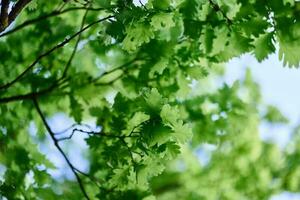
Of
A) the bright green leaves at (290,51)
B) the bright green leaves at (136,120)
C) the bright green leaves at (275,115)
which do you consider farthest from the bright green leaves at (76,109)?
the bright green leaves at (275,115)

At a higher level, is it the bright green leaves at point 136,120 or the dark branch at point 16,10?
the dark branch at point 16,10

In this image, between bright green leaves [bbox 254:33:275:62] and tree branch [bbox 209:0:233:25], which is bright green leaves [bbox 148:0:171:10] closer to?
tree branch [bbox 209:0:233:25]

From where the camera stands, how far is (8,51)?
3.70m

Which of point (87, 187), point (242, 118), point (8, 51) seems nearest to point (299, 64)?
point (242, 118)

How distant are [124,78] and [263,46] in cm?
117

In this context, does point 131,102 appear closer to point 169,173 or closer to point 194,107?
point 194,107

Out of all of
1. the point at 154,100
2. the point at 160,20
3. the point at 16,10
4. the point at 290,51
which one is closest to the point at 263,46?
the point at 290,51

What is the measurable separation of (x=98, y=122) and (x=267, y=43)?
1.35m

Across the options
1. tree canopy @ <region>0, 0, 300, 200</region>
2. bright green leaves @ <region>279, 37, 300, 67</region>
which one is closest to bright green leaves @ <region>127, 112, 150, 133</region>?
tree canopy @ <region>0, 0, 300, 200</region>

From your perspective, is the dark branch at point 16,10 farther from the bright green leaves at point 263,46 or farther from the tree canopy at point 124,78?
the bright green leaves at point 263,46

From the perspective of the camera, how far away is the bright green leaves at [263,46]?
241cm

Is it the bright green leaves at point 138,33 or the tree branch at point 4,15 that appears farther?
the bright green leaves at point 138,33

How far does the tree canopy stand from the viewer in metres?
2.26

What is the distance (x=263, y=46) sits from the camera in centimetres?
245
